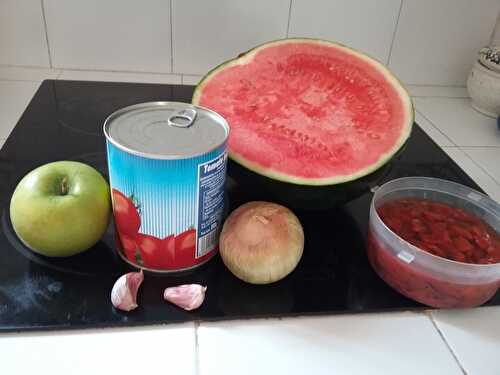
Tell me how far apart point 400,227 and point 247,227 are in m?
0.19

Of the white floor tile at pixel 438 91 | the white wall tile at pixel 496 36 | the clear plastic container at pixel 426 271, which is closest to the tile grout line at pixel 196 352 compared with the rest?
the clear plastic container at pixel 426 271

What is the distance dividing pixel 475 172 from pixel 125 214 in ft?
2.19

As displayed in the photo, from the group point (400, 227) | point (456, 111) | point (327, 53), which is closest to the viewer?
point (400, 227)

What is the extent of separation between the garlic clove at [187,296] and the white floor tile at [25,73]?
775 millimetres

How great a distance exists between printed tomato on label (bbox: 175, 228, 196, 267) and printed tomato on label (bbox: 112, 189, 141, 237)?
48 millimetres

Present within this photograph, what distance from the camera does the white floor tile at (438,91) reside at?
1.20m

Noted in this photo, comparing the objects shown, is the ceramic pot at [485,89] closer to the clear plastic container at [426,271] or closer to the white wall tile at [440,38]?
the white wall tile at [440,38]

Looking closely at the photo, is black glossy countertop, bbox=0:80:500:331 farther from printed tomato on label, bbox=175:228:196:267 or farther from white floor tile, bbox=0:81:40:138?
white floor tile, bbox=0:81:40:138

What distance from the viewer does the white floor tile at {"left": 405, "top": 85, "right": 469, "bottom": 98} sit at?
1.20 metres

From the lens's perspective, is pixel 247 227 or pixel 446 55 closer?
pixel 247 227

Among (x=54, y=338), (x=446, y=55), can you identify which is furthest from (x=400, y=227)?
(x=446, y=55)

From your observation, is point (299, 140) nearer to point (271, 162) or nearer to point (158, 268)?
point (271, 162)

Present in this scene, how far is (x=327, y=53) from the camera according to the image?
0.70m

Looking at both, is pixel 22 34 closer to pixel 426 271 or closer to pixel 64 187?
pixel 64 187
